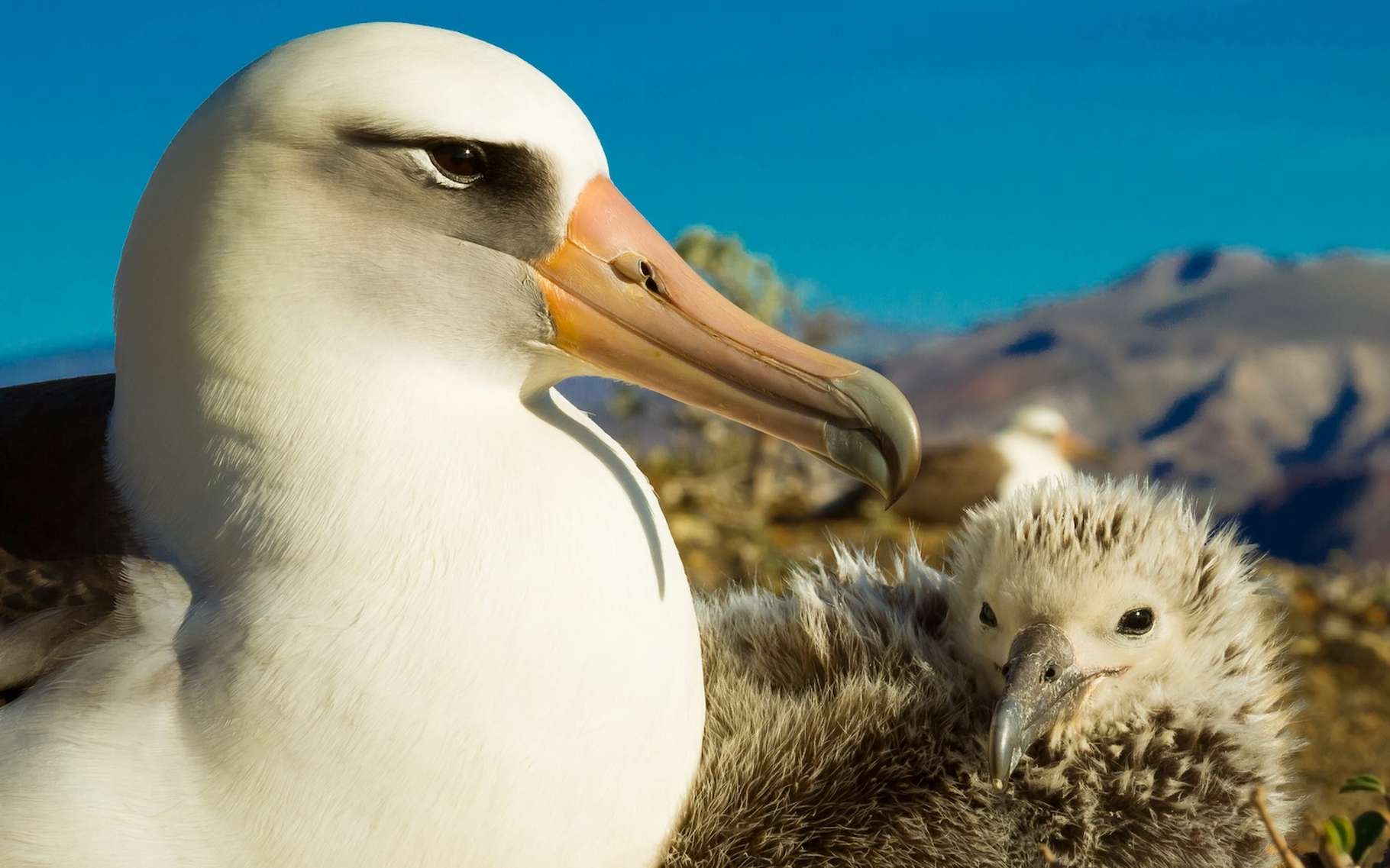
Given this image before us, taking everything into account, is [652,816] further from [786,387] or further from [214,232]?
[214,232]

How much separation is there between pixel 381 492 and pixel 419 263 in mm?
299

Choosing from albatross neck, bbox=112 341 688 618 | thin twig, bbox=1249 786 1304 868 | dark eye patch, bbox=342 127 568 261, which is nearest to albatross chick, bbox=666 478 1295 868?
thin twig, bbox=1249 786 1304 868

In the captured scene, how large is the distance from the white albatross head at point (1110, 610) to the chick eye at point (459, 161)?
1080 mm

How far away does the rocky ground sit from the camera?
4.10m

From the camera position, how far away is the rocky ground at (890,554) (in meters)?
4.10

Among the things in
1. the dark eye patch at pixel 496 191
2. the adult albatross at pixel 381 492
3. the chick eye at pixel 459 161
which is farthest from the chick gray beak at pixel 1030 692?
the chick eye at pixel 459 161

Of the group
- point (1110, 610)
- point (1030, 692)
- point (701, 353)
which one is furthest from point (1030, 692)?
point (701, 353)

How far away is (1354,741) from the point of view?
4.23m

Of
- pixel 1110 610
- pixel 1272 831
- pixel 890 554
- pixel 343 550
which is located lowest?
pixel 343 550

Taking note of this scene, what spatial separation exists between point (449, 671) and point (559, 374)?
19.5 inches

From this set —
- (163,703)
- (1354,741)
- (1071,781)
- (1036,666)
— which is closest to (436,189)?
(163,703)

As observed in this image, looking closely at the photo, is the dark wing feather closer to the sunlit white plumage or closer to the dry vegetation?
the sunlit white plumage

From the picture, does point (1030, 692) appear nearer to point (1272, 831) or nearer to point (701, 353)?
point (1272, 831)

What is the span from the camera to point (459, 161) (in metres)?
1.76
